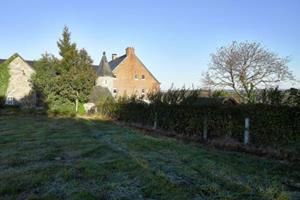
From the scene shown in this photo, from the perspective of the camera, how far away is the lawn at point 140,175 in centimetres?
416

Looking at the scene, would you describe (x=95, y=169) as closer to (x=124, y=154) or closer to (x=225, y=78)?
(x=124, y=154)

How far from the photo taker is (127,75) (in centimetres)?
4616

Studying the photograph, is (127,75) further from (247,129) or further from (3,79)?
(247,129)

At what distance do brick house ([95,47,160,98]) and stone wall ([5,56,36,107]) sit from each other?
36.9 ft

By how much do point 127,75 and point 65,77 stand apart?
55.8 ft

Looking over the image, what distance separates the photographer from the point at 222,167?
231 inches

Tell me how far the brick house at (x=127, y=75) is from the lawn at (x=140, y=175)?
118 feet

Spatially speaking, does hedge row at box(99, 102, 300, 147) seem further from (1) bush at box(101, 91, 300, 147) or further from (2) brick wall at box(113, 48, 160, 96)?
(2) brick wall at box(113, 48, 160, 96)

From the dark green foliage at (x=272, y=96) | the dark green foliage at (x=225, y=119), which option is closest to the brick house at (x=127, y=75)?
the dark green foliage at (x=225, y=119)

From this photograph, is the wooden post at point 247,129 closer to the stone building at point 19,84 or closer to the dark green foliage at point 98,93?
the dark green foliage at point 98,93

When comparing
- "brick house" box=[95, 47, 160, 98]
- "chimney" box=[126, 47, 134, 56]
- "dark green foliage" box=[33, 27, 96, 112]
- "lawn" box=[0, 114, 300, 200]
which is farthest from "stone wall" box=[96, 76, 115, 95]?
"lawn" box=[0, 114, 300, 200]

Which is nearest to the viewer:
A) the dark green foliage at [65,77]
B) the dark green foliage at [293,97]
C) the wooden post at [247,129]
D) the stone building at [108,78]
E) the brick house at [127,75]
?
the dark green foliage at [293,97]

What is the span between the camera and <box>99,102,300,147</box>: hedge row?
8.23 m

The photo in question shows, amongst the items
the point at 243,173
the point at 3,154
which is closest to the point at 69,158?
the point at 3,154
